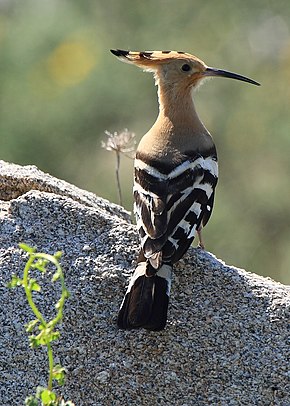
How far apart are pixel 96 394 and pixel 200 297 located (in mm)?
630

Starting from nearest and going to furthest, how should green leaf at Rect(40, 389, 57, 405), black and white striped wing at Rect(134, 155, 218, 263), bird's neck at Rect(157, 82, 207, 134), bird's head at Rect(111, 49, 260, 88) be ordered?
green leaf at Rect(40, 389, 57, 405)
black and white striped wing at Rect(134, 155, 218, 263)
bird's neck at Rect(157, 82, 207, 134)
bird's head at Rect(111, 49, 260, 88)

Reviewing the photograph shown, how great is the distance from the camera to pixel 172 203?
4309 mm

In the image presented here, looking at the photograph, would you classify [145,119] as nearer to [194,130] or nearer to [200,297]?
[194,130]

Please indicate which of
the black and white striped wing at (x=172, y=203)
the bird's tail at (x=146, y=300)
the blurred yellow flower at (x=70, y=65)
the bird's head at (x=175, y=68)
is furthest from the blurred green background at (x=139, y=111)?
the bird's tail at (x=146, y=300)

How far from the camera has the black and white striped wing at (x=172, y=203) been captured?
401 centimetres

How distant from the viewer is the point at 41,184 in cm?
458

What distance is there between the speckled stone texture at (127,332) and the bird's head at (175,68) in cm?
152

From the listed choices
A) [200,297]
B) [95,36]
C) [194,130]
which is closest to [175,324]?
[200,297]

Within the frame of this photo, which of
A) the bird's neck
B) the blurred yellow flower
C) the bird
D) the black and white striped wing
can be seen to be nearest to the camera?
the bird

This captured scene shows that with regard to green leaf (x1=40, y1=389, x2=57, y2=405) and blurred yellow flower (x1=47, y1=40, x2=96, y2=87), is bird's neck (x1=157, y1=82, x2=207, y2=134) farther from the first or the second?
blurred yellow flower (x1=47, y1=40, x2=96, y2=87)

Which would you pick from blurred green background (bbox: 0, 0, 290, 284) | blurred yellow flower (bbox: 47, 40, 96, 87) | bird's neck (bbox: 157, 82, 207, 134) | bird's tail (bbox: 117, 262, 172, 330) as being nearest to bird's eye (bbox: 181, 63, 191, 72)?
bird's neck (bbox: 157, 82, 207, 134)

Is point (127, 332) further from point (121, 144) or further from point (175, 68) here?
point (175, 68)

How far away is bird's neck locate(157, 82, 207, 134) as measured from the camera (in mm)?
5094

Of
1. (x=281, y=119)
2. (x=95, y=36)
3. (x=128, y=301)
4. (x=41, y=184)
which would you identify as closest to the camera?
(x=128, y=301)
